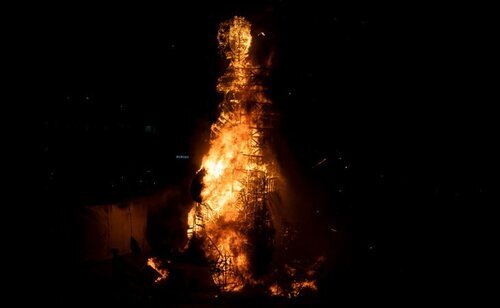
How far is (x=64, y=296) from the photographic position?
6.53m

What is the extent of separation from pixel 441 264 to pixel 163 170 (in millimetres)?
10422

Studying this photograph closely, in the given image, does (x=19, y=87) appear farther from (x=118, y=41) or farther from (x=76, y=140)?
(x=76, y=140)

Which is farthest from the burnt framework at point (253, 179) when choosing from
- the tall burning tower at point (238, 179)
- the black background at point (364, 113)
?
the black background at point (364, 113)

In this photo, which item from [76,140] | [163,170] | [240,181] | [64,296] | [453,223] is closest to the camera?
[64,296]

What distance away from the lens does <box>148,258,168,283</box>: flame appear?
294 inches

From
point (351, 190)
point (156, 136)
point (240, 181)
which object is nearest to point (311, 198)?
point (351, 190)

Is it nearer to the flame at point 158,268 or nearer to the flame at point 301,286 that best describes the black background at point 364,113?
the flame at point 301,286

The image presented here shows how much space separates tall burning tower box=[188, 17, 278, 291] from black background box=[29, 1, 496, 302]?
0.69 metres

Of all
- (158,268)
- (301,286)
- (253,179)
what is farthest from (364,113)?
(158,268)

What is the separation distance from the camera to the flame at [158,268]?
748 cm

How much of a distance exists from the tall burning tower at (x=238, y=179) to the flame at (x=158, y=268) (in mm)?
917

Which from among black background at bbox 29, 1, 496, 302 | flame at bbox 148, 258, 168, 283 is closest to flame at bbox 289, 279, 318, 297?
black background at bbox 29, 1, 496, 302

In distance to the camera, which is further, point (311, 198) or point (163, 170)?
point (163, 170)

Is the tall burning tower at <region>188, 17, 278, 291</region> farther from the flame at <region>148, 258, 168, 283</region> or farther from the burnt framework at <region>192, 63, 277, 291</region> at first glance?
the flame at <region>148, 258, 168, 283</region>
